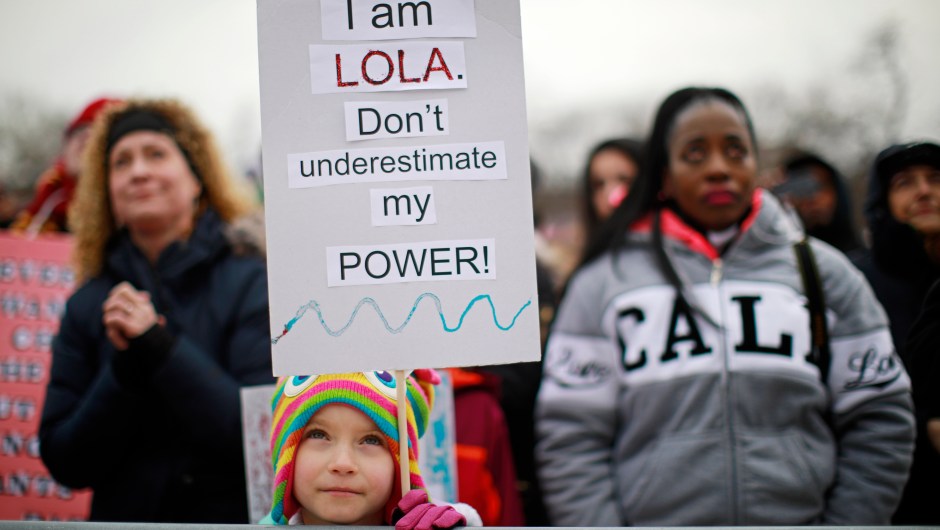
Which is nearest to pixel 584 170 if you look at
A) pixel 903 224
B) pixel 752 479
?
pixel 903 224

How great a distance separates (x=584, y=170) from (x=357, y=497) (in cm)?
245

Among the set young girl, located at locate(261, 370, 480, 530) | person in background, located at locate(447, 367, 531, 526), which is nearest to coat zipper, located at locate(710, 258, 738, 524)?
person in background, located at locate(447, 367, 531, 526)

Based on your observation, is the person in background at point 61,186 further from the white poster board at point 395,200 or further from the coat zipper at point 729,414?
the coat zipper at point 729,414

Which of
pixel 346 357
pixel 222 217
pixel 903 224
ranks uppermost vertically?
pixel 222 217

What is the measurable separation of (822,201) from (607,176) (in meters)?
0.93

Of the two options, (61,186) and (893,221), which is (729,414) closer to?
(893,221)

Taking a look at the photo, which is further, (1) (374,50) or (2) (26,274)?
(2) (26,274)

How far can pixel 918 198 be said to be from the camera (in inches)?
88.9


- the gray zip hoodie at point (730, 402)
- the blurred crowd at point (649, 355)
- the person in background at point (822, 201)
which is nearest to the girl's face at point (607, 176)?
the person in background at point (822, 201)

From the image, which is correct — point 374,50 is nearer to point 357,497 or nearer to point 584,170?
point 357,497

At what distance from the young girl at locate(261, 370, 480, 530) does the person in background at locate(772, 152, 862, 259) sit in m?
2.36

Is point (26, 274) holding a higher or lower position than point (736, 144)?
lower

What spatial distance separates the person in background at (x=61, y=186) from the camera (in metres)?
3.54

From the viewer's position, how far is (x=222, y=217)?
9.30 ft
